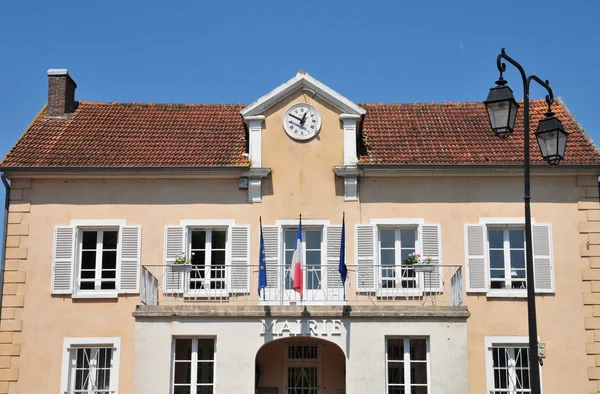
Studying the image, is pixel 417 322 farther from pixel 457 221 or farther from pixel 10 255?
pixel 10 255

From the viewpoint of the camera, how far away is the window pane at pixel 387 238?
19469 mm

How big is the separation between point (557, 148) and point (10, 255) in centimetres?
1286

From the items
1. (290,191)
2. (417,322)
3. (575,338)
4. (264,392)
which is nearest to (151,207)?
(290,191)

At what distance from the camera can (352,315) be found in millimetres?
17484

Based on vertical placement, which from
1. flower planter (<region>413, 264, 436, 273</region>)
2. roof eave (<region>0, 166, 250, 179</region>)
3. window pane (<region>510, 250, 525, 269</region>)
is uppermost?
roof eave (<region>0, 166, 250, 179</region>)

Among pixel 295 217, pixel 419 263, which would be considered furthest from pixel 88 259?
pixel 419 263

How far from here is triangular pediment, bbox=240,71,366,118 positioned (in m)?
19.7

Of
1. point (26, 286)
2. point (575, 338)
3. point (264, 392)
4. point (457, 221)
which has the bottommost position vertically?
point (264, 392)

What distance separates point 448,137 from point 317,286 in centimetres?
512

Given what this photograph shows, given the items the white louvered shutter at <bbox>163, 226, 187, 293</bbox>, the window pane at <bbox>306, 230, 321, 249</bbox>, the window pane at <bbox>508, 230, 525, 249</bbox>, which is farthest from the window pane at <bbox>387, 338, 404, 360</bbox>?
the white louvered shutter at <bbox>163, 226, 187, 293</bbox>

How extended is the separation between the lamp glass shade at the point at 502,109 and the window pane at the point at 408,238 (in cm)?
747

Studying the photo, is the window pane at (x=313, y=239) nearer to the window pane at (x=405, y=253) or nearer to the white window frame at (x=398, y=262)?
the white window frame at (x=398, y=262)

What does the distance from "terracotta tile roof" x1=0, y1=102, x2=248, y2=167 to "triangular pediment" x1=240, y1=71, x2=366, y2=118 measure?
1.18 m

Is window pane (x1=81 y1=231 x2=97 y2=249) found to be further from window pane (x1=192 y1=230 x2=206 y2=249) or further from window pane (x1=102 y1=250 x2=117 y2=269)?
window pane (x1=192 y1=230 x2=206 y2=249)
